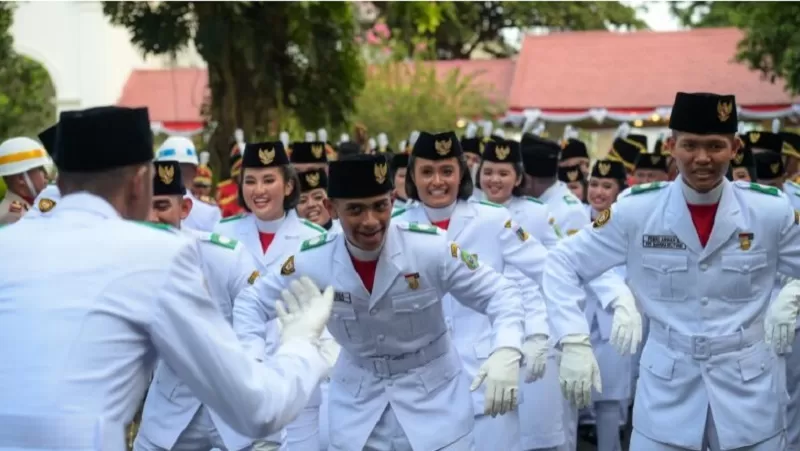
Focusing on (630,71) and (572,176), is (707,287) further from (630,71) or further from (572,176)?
(630,71)

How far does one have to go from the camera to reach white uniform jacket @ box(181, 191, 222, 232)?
11.2m

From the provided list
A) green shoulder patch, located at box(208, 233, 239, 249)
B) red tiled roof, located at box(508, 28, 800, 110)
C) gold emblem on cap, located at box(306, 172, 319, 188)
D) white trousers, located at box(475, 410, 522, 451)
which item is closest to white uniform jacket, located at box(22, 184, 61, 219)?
green shoulder patch, located at box(208, 233, 239, 249)

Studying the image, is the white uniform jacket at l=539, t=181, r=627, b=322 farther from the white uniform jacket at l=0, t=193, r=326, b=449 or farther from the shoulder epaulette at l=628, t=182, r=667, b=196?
the white uniform jacket at l=0, t=193, r=326, b=449

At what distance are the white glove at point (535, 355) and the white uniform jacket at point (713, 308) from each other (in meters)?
0.25

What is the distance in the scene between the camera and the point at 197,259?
384 cm

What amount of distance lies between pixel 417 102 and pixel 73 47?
10025 mm

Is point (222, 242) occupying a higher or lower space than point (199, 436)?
higher

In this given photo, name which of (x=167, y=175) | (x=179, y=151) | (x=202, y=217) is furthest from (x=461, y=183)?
(x=179, y=151)

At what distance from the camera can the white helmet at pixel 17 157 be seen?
31.5ft

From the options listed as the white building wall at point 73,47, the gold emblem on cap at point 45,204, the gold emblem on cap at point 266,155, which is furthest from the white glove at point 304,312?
the white building wall at point 73,47

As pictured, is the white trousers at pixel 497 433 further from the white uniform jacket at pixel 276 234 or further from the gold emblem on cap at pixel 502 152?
the gold emblem on cap at pixel 502 152

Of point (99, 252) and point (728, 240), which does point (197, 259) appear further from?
point (728, 240)

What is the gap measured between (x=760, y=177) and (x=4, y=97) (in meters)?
12.0

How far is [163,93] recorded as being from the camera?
34500 mm
